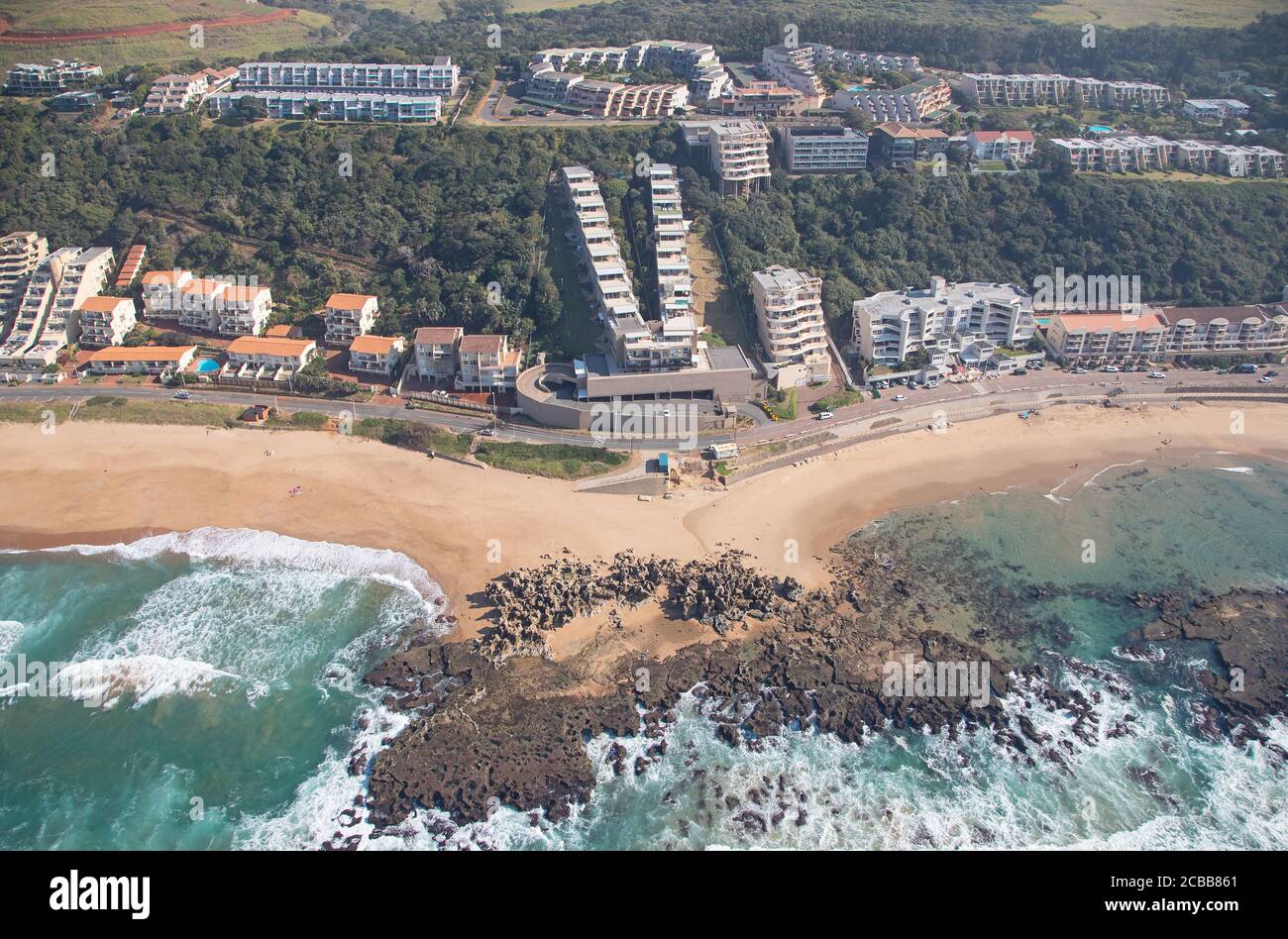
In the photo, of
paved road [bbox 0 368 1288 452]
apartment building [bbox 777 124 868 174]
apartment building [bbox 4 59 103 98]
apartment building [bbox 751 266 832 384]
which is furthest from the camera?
apartment building [bbox 4 59 103 98]

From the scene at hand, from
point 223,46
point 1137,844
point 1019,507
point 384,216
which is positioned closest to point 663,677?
point 1137,844

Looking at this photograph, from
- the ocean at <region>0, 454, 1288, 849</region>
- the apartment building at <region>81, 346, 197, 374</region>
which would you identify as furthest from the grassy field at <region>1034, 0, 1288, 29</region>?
the apartment building at <region>81, 346, 197, 374</region>

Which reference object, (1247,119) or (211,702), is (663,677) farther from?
(1247,119)

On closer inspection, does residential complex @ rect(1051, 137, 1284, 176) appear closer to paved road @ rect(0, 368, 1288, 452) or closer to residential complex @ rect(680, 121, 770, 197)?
paved road @ rect(0, 368, 1288, 452)

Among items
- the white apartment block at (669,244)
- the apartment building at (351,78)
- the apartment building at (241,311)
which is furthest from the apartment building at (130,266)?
the white apartment block at (669,244)

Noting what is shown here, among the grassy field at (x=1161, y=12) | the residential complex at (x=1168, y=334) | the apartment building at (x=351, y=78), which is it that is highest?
the grassy field at (x=1161, y=12)

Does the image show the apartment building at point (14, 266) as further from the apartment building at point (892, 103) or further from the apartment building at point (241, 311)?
the apartment building at point (892, 103)

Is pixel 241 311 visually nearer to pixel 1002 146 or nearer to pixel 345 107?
pixel 345 107
